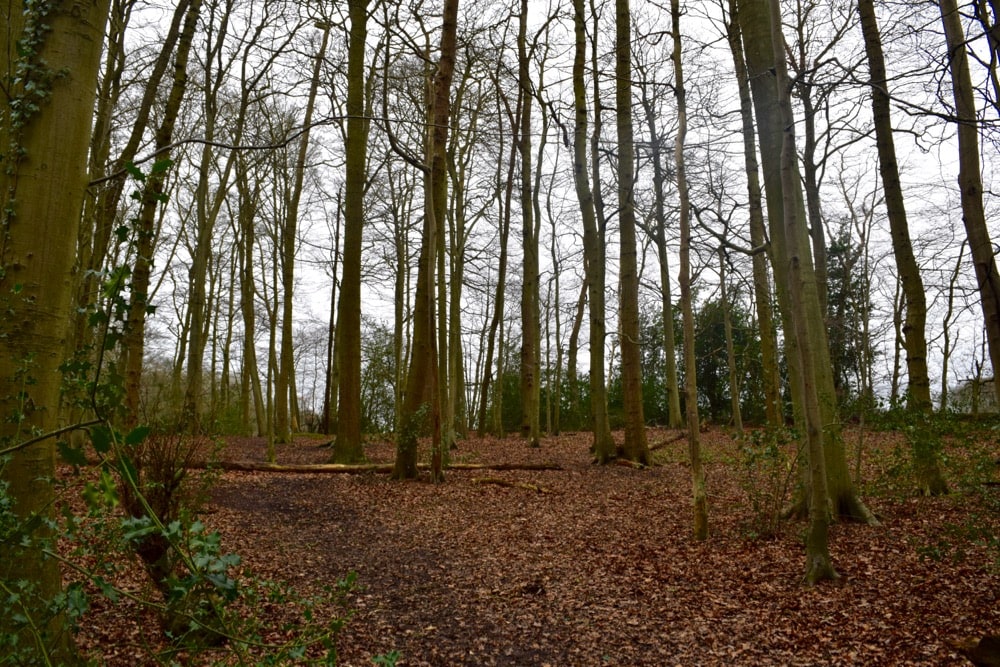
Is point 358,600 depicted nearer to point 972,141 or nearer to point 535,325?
point 972,141

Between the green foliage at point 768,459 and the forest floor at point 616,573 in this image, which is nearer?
the forest floor at point 616,573

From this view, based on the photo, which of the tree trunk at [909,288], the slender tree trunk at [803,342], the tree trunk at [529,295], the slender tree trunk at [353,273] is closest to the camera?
the slender tree trunk at [803,342]

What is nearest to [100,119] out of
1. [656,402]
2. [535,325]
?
[535,325]

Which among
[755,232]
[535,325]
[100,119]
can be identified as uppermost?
[100,119]

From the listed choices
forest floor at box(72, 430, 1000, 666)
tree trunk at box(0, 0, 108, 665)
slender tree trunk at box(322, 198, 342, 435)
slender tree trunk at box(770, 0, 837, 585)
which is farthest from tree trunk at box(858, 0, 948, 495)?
slender tree trunk at box(322, 198, 342, 435)

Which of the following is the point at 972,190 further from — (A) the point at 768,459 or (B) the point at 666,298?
(B) the point at 666,298

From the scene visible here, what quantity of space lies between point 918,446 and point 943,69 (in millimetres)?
3852

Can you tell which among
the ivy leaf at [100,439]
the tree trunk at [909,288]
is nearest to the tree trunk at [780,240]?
the tree trunk at [909,288]

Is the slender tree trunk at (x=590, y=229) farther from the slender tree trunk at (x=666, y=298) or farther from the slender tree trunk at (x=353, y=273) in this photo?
the slender tree trunk at (x=353, y=273)

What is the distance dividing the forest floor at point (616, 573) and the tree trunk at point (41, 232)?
0.95 m

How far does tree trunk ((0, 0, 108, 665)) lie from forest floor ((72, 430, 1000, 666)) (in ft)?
3.12

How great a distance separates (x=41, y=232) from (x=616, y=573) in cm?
491

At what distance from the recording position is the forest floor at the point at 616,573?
407 cm

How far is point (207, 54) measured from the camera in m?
11.8
